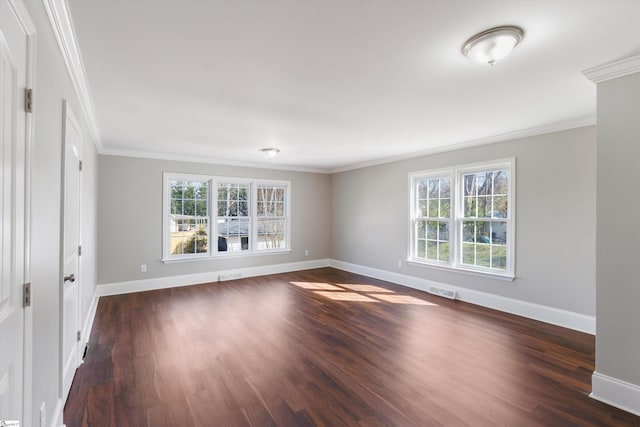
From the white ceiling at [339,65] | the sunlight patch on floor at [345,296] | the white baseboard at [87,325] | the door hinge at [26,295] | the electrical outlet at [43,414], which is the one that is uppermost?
the white ceiling at [339,65]

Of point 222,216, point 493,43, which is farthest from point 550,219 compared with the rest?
point 222,216

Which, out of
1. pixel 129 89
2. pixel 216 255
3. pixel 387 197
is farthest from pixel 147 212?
pixel 387 197

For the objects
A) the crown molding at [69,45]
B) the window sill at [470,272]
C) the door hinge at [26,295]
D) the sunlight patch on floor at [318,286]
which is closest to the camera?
the door hinge at [26,295]

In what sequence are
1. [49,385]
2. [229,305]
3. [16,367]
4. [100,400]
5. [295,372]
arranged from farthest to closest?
[229,305], [295,372], [100,400], [49,385], [16,367]

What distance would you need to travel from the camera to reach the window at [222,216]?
5.64 meters

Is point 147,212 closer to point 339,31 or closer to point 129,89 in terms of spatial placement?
point 129,89

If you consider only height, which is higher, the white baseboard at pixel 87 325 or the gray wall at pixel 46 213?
the gray wall at pixel 46 213

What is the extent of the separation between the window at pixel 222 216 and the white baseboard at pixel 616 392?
5531 millimetres

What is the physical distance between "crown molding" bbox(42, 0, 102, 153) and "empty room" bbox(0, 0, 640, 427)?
0.06 ft

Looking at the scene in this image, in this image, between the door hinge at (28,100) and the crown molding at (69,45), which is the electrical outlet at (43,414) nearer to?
the door hinge at (28,100)

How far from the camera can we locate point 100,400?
222 cm

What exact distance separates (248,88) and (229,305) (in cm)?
319

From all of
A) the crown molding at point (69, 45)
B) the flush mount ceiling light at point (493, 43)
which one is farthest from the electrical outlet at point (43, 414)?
the flush mount ceiling light at point (493, 43)

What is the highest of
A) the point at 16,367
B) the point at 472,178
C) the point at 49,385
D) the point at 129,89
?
the point at 129,89
